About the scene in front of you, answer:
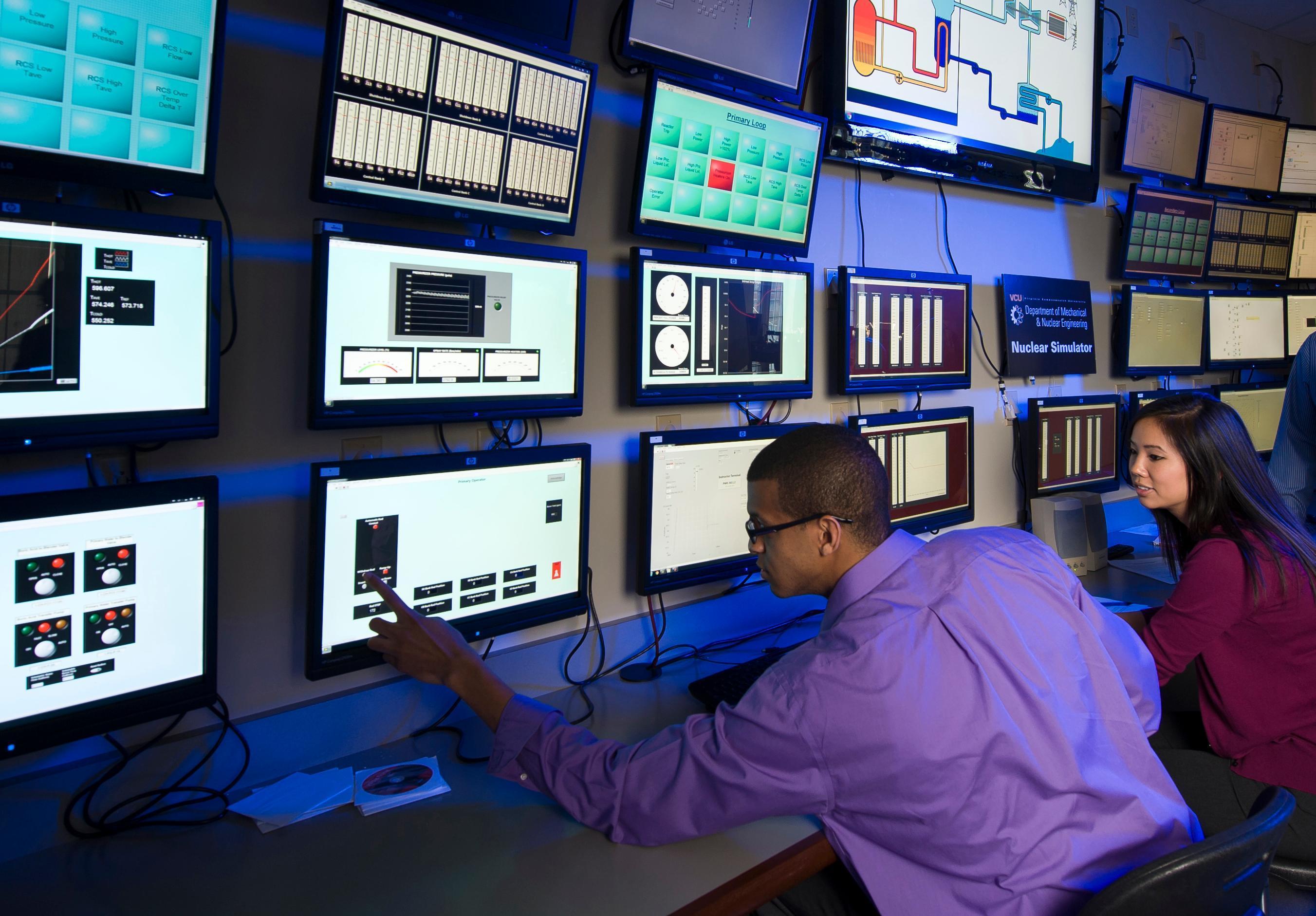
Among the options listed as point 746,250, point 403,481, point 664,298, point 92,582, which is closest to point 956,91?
point 746,250

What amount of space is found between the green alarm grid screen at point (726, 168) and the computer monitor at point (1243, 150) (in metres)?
2.33

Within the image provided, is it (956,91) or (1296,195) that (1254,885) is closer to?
(956,91)

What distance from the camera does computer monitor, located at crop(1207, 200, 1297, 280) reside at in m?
3.46

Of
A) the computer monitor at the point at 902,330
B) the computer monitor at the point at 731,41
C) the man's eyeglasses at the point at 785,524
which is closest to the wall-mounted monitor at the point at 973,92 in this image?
the computer monitor at the point at 731,41

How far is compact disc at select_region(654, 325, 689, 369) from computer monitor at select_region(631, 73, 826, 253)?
217 mm

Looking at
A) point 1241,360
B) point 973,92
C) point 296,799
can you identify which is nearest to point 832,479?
point 296,799

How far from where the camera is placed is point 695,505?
190cm

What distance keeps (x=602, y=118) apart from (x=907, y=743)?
1.42 meters

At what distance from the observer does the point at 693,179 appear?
187cm

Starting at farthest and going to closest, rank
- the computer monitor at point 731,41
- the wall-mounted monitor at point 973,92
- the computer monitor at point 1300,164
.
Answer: the computer monitor at point 1300,164
the wall-mounted monitor at point 973,92
the computer monitor at point 731,41

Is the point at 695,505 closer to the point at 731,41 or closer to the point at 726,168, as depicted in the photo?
the point at 726,168

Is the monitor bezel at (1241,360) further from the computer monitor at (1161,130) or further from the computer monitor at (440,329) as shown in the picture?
the computer monitor at (440,329)

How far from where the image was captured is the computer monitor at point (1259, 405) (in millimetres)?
3475

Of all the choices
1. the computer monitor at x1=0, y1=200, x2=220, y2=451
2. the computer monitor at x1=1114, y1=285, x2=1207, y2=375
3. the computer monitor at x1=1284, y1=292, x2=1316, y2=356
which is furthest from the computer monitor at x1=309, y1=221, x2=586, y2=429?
the computer monitor at x1=1284, y1=292, x2=1316, y2=356
